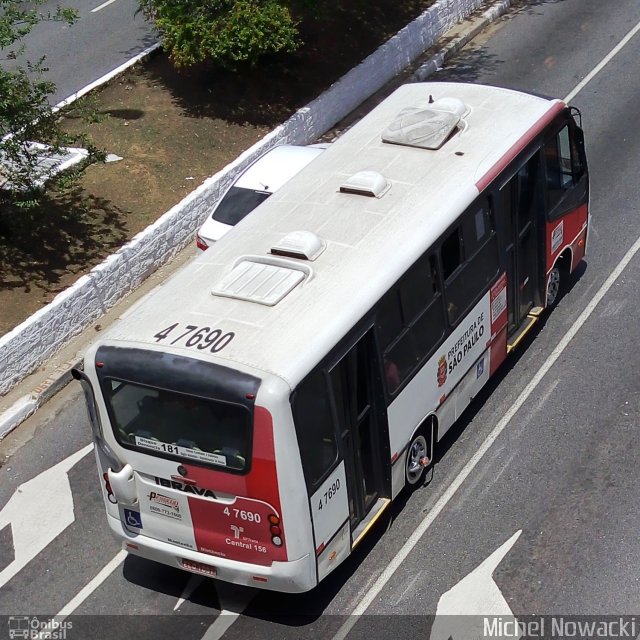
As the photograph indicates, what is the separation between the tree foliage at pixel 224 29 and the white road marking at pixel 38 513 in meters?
8.71

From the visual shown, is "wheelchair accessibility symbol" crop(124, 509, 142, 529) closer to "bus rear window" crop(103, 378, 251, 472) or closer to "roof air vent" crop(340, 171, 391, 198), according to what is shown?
"bus rear window" crop(103, 378, 251, 472)

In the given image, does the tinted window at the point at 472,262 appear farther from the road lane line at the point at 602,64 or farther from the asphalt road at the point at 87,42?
the asphalt road at the point at 87,42

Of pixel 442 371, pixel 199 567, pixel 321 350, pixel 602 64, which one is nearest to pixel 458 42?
pixel 602 64

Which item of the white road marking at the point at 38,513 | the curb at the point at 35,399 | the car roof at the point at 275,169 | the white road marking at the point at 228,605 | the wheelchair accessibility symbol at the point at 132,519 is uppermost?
the car roof at the point at 275,169

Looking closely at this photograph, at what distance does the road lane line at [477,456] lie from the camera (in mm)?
9289

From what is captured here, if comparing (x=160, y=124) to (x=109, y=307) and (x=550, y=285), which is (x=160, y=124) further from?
(x=550, y=285)

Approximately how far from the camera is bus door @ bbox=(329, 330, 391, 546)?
8703 mm

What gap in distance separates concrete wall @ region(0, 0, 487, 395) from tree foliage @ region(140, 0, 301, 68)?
1.35 metres

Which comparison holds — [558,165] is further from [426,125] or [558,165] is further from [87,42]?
[87,42]

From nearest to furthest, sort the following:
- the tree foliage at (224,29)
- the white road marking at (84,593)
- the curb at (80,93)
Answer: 1. the white road marking at (84,593)
2. the curb at (80,93)
3. the tree foliage at (224,29)

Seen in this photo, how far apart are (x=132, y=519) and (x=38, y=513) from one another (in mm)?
2200

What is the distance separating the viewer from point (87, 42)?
21.0 meters

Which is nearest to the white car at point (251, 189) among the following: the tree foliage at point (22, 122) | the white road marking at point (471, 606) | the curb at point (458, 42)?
the tree foliage at point (22, 122)

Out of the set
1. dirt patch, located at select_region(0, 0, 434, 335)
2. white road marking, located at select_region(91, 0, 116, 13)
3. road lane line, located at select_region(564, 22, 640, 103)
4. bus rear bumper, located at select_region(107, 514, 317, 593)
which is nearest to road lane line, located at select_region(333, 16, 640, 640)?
bus rear bumper, located at select_region(107, 514, 317, 593)
